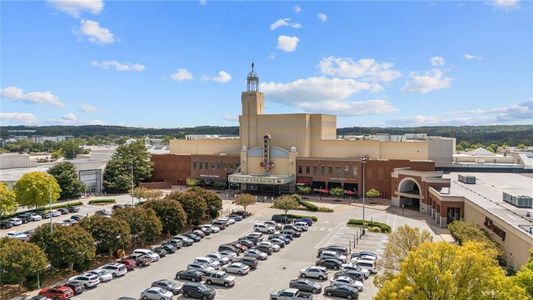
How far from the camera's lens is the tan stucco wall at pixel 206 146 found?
92.6 m

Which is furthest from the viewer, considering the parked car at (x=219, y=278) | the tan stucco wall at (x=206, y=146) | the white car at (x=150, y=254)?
the tan stucco wall at (x=206, y=146)

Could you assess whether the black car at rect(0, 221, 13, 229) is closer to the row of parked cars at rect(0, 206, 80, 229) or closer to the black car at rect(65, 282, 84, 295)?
the row of parked cars at rect(0, 206, 80, 229)

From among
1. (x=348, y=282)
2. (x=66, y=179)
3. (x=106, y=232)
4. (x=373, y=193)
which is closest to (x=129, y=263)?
(x=106, y=232)

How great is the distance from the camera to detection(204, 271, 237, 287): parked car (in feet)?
113

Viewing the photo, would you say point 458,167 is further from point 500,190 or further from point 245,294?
point 245,294

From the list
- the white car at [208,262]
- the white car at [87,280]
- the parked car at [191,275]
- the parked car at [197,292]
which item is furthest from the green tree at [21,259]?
the white car at [208,262]

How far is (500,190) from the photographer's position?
191ft

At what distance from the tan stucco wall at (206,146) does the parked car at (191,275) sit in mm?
56773

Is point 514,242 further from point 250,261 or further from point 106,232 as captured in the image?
point 106,232

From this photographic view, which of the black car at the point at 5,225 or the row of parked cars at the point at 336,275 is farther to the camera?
the black car at the point at 5,225

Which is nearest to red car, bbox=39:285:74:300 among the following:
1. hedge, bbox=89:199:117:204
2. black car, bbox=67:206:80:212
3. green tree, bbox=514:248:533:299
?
green tree, bbox=514:248:533:299

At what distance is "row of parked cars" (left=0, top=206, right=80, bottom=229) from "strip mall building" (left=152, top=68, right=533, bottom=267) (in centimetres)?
2919

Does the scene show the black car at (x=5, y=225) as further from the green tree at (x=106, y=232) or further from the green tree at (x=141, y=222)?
the green tree at (x=106, y=232)

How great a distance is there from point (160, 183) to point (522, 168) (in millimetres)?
74912
